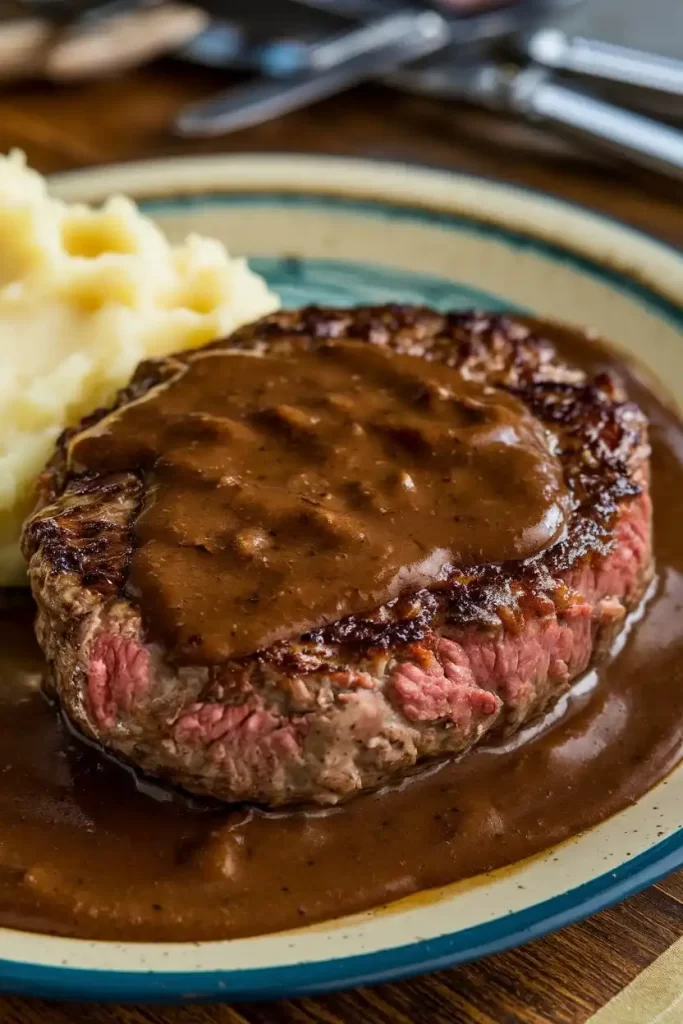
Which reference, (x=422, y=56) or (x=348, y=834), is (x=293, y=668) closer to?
(x=348, y=834)

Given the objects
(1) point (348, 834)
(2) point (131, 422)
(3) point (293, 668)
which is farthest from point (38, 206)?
(1) point (348, 834)

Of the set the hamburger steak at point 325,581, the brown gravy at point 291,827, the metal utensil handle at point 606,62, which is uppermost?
the metal utensil handle at point 606,62

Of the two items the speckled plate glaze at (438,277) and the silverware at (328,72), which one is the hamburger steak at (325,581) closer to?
the speckled plate glaze at (438,277)

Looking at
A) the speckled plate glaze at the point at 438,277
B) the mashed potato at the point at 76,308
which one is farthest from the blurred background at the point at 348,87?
the mashed potato at the point at 76,308

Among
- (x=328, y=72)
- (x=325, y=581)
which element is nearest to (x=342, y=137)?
(x=328, y=72)

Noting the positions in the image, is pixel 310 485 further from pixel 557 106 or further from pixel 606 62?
pixel 606 62

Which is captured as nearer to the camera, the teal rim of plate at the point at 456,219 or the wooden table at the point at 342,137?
the teal rim of plate at the point at 456,219
